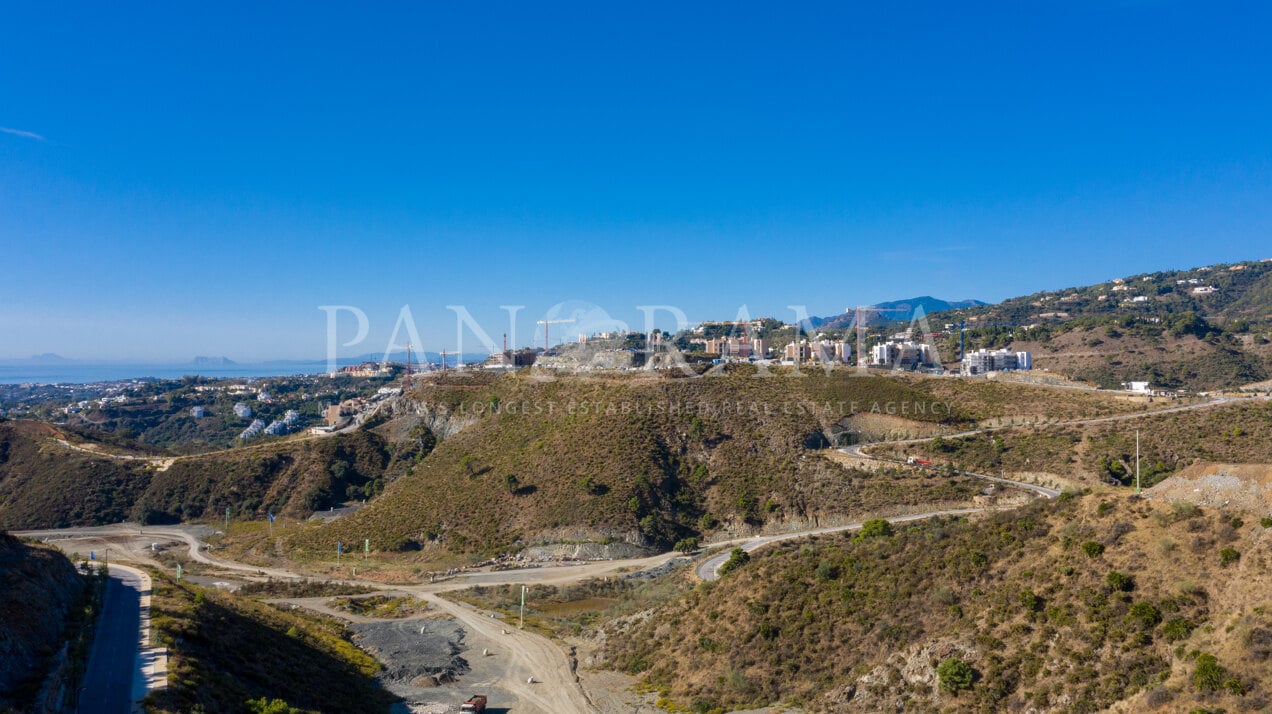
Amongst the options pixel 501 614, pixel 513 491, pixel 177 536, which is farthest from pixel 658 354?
pixel 177 536

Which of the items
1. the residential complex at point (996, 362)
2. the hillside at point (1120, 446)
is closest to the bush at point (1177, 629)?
the hillside at point (1120, 446)

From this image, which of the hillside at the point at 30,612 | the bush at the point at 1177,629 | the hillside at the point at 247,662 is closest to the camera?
the bush at the point at 1177,629

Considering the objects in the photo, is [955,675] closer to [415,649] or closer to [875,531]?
[875,531]

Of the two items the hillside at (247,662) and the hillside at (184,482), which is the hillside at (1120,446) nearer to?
the hillside at (247,662)

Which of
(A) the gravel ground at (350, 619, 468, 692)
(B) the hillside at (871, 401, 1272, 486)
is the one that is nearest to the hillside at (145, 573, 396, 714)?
(A) the gravel ground at (350, 619, 468, 692)

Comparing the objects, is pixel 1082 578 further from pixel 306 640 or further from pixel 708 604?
pixel 306 640

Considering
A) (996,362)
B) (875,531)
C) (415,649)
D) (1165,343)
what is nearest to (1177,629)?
(875,531)
